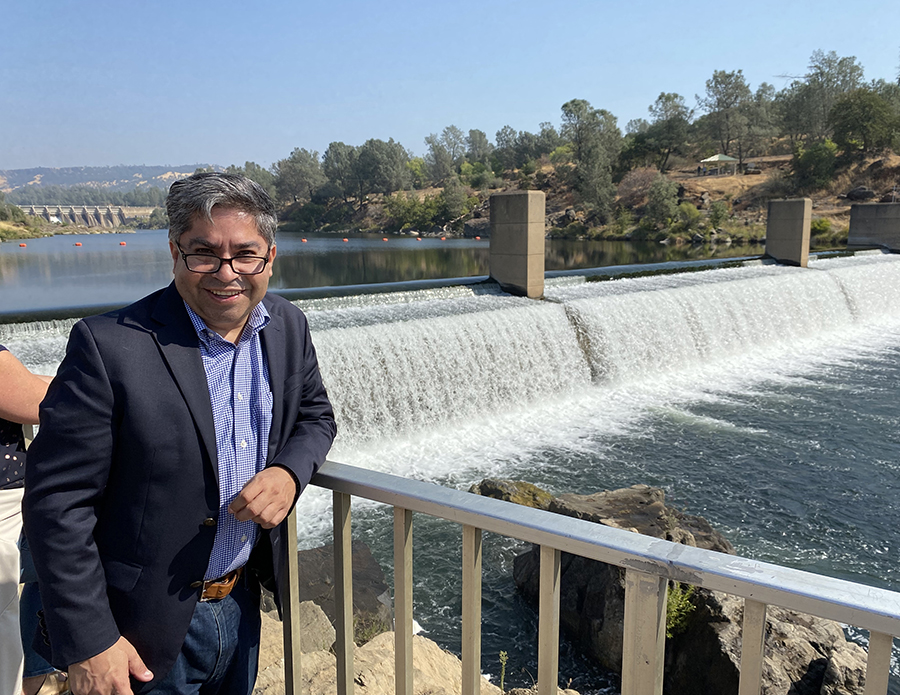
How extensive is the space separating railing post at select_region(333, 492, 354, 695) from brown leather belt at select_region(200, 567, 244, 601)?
0.27m

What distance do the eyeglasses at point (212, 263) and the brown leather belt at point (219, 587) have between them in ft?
2.42

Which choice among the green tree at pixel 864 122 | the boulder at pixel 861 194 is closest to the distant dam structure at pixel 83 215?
the green tree at pixel 864 122

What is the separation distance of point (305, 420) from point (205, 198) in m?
0.62

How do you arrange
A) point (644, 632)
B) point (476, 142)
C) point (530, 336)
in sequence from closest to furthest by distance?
point (644, 632), point (530, 336), point (476, 142)

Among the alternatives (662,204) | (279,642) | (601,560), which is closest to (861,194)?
(662,204)

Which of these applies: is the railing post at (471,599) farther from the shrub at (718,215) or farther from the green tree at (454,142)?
the green tree at (454,142)

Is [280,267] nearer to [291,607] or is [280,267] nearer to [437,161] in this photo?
[291,607]

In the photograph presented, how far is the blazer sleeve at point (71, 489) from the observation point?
1.36 m

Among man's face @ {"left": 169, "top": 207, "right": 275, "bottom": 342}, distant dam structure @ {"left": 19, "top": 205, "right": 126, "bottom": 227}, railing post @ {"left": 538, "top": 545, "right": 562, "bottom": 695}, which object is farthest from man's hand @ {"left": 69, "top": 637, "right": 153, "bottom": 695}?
distant dam structure @ {"left": 19, "top": 205, "right": 126, "bottom": 227}

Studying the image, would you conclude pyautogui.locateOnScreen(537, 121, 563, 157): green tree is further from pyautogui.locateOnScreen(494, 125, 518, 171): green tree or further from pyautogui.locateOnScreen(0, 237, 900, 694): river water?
pyautogui.locateOnScreen(0, 237, 900, 694): river water

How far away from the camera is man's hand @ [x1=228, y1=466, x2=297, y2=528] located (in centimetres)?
155

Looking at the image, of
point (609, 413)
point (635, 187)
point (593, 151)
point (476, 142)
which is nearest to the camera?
point (609, 413)

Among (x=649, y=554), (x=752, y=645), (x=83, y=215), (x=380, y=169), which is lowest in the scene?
(x=752, y=645)

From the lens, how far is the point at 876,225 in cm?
2491
